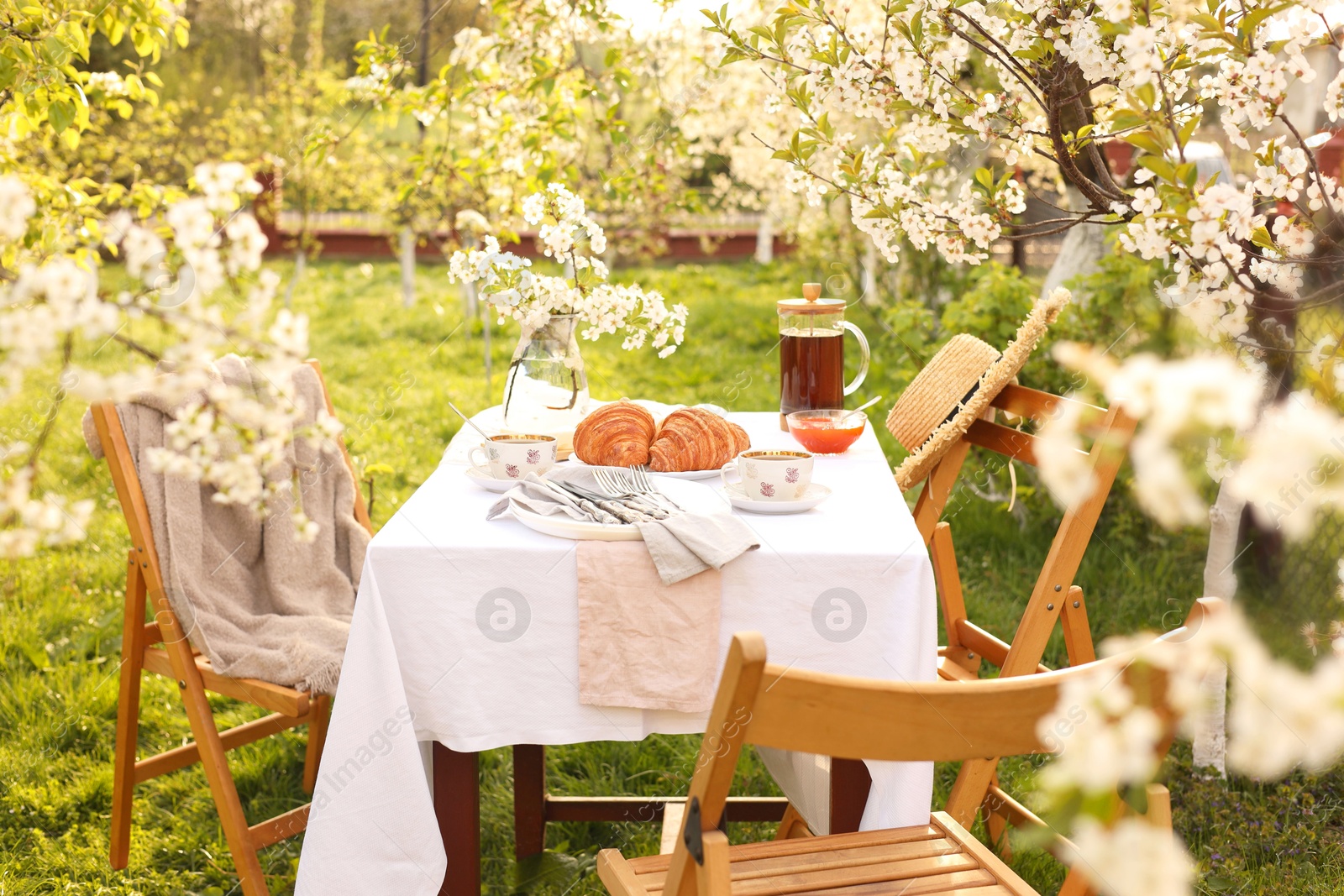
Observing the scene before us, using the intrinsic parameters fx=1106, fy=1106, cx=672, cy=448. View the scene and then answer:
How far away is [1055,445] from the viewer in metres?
0.52

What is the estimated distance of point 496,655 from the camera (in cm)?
170

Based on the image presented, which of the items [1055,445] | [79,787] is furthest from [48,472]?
[1055,445]

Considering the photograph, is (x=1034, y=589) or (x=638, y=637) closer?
(x=638, y=637)

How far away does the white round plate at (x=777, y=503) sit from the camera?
1850 mm

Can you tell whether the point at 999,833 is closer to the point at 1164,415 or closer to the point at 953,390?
the point at 953,390

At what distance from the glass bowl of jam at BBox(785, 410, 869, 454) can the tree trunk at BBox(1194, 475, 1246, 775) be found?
94 cm

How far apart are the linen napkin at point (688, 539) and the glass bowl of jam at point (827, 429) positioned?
577mm

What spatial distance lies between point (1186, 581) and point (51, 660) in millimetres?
3593

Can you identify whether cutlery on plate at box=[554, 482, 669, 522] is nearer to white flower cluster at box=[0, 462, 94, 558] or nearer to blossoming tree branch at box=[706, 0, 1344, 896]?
blossoming tree branch at box=[706, 0, 1344, 896]

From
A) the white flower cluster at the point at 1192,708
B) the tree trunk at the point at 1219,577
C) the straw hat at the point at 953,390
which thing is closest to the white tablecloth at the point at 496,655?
the straw hat at the point at 953,390

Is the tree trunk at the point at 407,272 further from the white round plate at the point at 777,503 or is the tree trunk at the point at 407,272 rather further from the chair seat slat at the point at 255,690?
the white round plate at the point at 777,503

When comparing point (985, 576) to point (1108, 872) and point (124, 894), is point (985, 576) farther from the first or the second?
point (1108, 872)

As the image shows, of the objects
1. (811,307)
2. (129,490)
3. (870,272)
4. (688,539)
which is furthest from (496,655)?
(870,272)

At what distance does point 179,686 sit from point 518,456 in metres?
0.88
